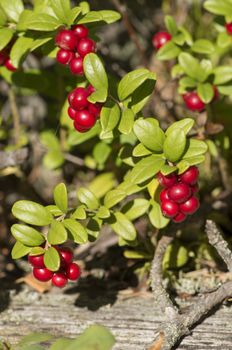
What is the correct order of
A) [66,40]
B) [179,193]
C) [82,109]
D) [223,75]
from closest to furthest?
[179,193] < [82,109] < [66,40] < [223,75]

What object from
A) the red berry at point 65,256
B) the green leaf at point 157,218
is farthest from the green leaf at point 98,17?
the red berry at point 65,256

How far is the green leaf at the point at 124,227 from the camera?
2525 millimetres

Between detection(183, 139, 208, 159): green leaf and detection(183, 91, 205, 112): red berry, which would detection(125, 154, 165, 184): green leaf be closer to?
detection(183, 139, 208, 159): green leaf

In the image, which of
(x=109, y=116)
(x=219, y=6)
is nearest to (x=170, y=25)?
(x=219, y=6)

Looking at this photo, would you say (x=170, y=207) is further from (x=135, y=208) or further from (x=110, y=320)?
(x=110, y=320)

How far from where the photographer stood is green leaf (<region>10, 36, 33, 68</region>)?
102 inches

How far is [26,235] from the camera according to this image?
2.28 meters

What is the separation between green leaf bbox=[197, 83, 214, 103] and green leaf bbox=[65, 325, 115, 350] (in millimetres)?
1307

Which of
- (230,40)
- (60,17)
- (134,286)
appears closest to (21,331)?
(134,286)

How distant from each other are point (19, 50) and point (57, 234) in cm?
87

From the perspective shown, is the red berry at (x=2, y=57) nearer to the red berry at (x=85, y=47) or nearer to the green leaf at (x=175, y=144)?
the red berry at (x=85, y=47)

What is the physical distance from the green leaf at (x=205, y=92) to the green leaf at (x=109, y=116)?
0.57m

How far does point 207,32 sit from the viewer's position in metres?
4.12

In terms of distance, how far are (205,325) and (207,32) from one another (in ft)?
7.64
